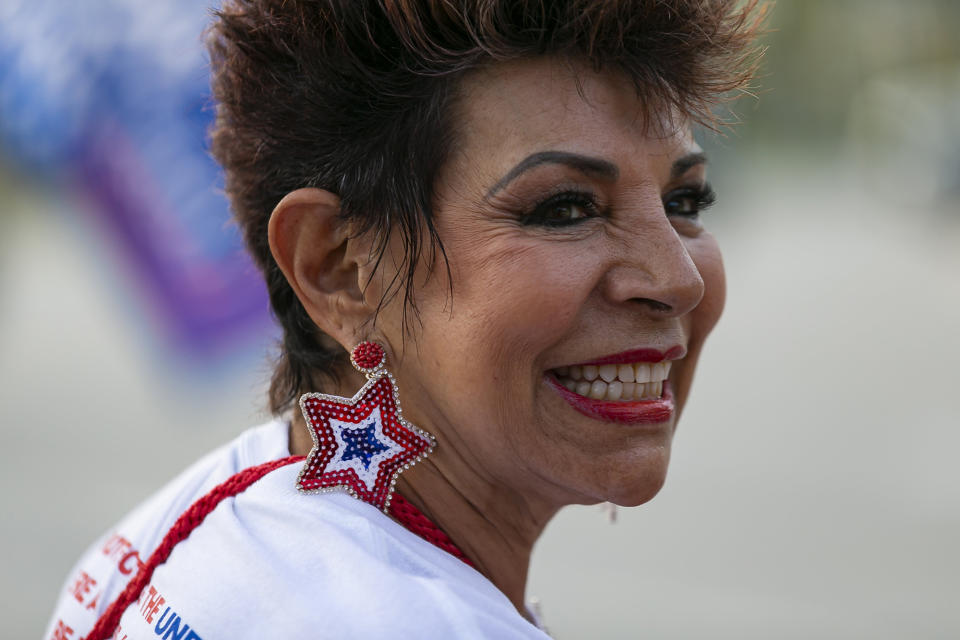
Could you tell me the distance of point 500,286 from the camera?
163 centimetres

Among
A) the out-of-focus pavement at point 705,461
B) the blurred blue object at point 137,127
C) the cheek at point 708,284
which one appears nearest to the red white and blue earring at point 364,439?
the cheek at point 708,284

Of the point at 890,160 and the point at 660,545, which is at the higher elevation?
the point at 890,160

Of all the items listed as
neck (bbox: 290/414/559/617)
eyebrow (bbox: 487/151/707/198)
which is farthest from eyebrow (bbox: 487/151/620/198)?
neck (bbox: 290/414/559/617)

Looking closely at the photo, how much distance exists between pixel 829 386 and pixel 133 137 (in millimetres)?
7110

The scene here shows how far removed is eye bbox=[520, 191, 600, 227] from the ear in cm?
31

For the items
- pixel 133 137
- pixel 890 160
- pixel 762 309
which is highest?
pixel 890 160

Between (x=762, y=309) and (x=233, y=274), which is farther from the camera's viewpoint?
(x=762, y=309)

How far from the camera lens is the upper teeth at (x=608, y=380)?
5.66ft

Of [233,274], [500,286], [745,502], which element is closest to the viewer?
[500,286]

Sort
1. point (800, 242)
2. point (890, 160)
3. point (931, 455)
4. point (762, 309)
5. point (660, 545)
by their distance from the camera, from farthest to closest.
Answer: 1. point (890, 160)
2. point (800, 242)
3. point (762, 309)
4. point (931, 455)
5. point (660, 545)

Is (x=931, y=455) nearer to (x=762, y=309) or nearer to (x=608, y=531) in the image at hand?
(x=608, y=531)

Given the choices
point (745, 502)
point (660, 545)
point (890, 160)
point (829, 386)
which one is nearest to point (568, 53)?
point (660, 545)

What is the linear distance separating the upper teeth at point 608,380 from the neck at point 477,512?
24 centimetres

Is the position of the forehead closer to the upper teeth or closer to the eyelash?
the eyelash
